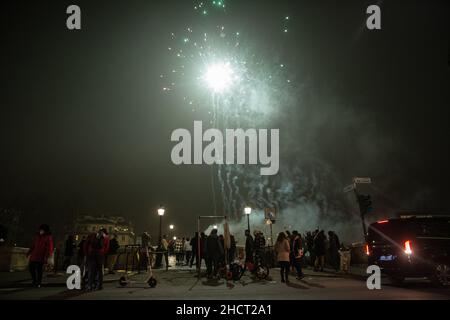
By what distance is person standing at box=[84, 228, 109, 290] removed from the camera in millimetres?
11555

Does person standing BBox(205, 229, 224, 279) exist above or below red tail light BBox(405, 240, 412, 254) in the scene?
below

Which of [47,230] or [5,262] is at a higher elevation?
[47,230]

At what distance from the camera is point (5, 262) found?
1806 cm

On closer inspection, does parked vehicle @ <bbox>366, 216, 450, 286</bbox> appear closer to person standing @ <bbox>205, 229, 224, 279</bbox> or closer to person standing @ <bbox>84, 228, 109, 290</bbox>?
person standing @ <bbox>205, 229, 224, 279</bbox>

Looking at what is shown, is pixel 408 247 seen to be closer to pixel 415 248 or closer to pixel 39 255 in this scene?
pixel 415 248

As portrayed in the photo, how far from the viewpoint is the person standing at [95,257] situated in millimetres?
11555

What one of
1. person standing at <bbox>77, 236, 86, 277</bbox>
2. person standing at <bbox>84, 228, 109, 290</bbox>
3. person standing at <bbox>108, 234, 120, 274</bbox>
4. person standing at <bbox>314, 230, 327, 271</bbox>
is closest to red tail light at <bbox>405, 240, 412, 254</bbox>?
person standing at <bbox>314, 230, 327, 271</bbox>

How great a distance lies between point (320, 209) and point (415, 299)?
57.0 m

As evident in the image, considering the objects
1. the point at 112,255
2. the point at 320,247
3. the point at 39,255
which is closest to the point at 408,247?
the point at 320,247

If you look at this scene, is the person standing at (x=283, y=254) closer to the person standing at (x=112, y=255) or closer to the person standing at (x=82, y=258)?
the person standing at (x=82, y=258)

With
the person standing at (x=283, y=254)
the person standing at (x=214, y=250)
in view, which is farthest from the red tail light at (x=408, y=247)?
the person standing at (x=214, y=250)
